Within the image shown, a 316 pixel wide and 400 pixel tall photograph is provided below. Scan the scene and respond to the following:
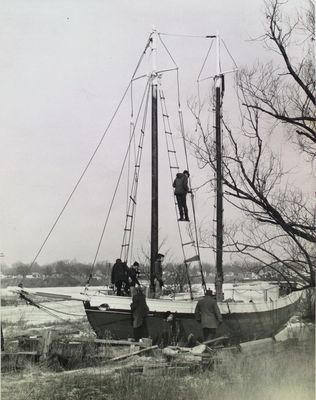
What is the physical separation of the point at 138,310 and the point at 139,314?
0.09 meters

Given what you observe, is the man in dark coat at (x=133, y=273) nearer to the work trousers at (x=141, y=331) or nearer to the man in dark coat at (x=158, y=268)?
the man in dark coat at (x=158, y=268)

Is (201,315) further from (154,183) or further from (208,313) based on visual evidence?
(154,183)

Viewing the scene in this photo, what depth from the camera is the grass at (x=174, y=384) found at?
6.21 m

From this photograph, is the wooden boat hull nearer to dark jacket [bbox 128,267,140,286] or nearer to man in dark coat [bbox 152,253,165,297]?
dark jacket [bbox 128,267,140,286]

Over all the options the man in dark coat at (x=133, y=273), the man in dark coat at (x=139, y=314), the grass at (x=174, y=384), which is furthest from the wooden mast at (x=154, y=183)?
the grass at (x=174, y=384)

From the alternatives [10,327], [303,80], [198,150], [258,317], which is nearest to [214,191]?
[198,150]

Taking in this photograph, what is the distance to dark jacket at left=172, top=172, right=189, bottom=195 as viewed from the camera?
1167cm

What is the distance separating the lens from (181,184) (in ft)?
38.5

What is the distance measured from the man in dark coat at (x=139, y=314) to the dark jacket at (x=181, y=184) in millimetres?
2384

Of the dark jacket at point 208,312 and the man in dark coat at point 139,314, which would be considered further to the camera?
the man in dark coat at point 139,314

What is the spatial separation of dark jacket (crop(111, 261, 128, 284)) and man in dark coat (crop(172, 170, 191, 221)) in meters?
1.81

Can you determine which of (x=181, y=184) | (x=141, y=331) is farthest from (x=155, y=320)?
(x=181, y=184)

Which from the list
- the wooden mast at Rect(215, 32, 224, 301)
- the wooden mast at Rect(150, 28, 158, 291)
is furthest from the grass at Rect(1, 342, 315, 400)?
the wooden mast at Rect(150, 28, 158, 291)

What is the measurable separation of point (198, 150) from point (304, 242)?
3.29m
